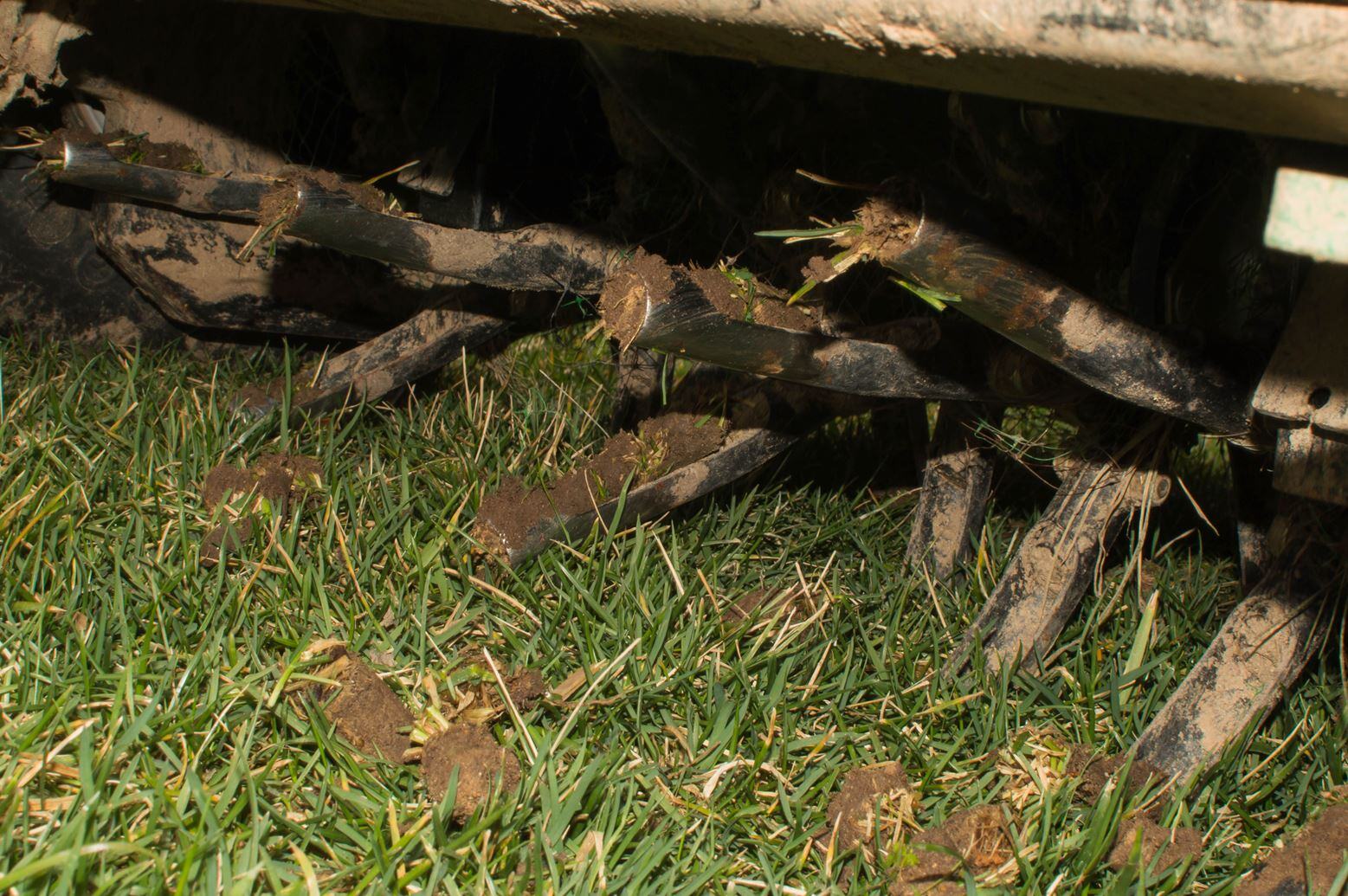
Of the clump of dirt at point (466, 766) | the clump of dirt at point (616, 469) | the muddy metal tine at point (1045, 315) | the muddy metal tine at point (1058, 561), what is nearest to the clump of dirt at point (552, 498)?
the clump of dirt at point (616, 469)

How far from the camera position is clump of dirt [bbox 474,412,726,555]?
2.11 meters

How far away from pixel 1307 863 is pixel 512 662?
113cm

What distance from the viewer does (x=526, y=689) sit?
176 centimetres

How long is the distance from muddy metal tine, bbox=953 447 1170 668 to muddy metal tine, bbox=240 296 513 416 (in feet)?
4.00

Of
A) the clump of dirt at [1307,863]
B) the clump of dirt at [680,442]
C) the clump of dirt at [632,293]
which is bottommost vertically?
the clump of dirt at [1307,863]

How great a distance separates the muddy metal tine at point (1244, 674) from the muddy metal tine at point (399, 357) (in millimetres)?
1539

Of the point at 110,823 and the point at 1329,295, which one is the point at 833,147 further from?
the point at 110,823

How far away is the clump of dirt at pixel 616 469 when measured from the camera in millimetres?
2107

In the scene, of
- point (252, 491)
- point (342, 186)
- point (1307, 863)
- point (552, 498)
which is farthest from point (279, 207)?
point (1307, 863)

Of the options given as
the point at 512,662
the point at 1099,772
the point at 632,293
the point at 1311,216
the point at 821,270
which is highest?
the point at 1311,216

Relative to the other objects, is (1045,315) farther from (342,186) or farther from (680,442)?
(342,186)

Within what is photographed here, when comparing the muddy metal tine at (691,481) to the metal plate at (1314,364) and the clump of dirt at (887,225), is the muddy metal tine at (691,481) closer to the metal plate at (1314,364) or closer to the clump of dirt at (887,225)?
the clump of dirt at (887,225)

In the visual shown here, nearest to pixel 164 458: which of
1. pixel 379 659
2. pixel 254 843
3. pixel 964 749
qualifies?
pixel 379 659

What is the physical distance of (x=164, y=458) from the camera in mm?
2334
